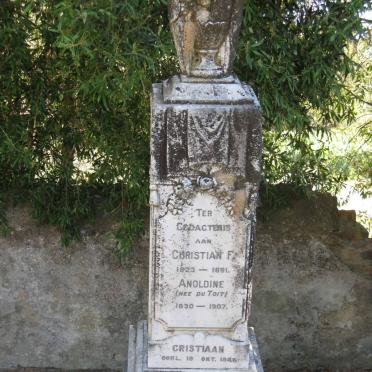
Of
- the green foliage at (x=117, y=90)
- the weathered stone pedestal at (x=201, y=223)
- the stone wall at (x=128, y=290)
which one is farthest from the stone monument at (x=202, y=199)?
the stone wall at (x=128, y=290)

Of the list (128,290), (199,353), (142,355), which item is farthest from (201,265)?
(128,290)

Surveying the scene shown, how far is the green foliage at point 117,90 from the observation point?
424 centimetres

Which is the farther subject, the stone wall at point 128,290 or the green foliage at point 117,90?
the stone wall at point 128,290

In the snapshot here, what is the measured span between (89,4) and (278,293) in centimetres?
321

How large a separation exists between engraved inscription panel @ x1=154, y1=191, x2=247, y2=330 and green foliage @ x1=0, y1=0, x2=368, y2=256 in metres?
1.07

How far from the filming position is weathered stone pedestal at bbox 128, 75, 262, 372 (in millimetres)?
3627

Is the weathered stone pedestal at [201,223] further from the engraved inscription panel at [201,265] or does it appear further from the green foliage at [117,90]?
the green foliage at [117,90]

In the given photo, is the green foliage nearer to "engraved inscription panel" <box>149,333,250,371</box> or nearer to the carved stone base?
the carved stone base

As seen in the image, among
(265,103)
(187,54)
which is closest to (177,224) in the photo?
(187,54)

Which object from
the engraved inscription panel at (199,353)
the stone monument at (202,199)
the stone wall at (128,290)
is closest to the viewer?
the stone monument at (202,199)

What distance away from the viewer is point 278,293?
5875mm

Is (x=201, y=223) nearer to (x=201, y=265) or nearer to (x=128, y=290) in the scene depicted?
(x=201, y=265)

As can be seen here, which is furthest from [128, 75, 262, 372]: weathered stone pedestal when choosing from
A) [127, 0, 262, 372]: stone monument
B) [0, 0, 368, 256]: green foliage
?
[0, 0, 368, 256]: green foliage

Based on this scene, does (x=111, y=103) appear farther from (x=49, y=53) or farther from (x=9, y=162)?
(x=9, y=162)
